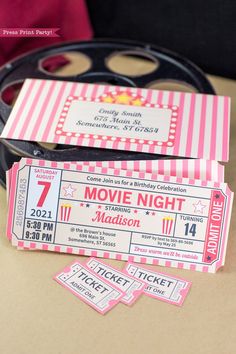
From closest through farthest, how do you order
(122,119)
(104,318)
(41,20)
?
1. (104,318)
2. (122,119)
3. (41,20)

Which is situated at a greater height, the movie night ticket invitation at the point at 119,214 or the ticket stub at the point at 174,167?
the ticket stub at the point at 174,167

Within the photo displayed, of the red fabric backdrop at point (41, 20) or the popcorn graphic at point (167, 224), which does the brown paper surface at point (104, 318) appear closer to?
the popcorn graphic at point (167, 224)

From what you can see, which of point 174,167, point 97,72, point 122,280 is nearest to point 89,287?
point 122,280

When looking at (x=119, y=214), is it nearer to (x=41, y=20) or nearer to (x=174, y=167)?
(x=174, y=167)

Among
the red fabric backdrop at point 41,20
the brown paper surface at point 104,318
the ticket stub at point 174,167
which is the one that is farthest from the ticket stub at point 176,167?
the red fabric backdrop at point 41,20

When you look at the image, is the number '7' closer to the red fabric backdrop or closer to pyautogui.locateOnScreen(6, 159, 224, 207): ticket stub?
pyautogui.locateOnScreen(6, 159, 224, 207): ticket stub

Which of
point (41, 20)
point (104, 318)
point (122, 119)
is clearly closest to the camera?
point (104, 318)

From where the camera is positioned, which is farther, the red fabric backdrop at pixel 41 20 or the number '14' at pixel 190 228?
the red fabric backdrop at pixel 41 20

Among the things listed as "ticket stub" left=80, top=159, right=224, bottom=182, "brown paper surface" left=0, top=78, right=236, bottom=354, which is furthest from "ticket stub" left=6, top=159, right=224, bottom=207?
"brown paper surface" left=0, top=78, right=236, bottom=354
